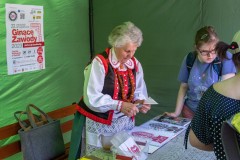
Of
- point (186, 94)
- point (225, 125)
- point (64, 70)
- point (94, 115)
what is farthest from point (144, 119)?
point (225, 125)

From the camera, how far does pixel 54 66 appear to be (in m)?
3.14

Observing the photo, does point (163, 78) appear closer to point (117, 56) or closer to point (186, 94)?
point (186, 94)

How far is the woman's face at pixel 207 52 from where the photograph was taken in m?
1.86

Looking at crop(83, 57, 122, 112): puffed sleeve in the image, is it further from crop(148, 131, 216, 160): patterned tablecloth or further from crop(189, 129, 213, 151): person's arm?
crop(189, 129, 213, 151): person's arm

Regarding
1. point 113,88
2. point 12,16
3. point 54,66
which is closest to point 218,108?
point 113,88

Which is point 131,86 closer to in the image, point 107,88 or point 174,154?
point 107,88

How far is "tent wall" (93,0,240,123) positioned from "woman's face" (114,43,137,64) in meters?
1.20

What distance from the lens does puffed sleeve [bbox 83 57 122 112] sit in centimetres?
179

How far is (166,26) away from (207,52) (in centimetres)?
120

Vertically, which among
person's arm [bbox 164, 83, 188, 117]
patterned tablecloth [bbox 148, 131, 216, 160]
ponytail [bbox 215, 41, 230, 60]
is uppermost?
ponytail [bbox 215, 41, 230, 60]

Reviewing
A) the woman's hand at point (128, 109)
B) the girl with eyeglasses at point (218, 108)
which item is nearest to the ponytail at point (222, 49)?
the girl with eyeglasses at point (218, 108)

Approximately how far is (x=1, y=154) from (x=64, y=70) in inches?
47.0

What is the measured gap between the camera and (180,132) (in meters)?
1.92

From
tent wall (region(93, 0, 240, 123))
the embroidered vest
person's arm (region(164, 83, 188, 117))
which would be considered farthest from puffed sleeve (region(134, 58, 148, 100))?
tent wall (region(93, 0, 240, 123))
